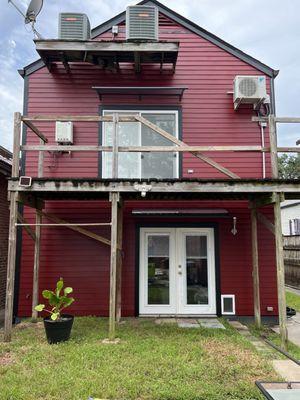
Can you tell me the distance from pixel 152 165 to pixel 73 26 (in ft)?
11.9

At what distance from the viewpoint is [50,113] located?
25.5 ft

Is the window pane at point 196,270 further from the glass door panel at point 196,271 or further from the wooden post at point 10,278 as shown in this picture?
the wooden post at point 10,278

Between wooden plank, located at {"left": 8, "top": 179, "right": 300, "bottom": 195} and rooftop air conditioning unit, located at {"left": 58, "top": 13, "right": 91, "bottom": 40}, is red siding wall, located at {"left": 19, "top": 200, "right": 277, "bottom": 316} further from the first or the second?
rooftop air conditioning unit, located at {"left": 58, "top": 13, "right": 91, "bottom": 40}

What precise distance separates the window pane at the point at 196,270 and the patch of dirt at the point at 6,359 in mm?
3905

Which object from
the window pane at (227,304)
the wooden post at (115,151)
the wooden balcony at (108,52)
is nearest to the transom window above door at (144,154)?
the wooden balcony at (108,52)

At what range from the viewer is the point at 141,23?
7461 millimetres

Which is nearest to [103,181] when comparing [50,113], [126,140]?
[126,140]

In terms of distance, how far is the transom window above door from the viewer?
25.0ft

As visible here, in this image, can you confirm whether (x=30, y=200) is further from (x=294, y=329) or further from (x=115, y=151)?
(x=294, y=329)

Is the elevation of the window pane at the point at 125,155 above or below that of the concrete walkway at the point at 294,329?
above

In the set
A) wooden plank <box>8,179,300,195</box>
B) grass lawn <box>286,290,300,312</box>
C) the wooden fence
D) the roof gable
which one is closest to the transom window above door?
wooden plank <box>8,179,300,195</box>

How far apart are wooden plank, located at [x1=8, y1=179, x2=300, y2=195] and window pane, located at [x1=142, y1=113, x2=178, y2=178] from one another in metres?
1.90

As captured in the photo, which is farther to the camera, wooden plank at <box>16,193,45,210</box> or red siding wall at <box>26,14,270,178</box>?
red siding wall at <box>26,14,270,178</box>

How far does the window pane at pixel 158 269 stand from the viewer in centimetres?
745
